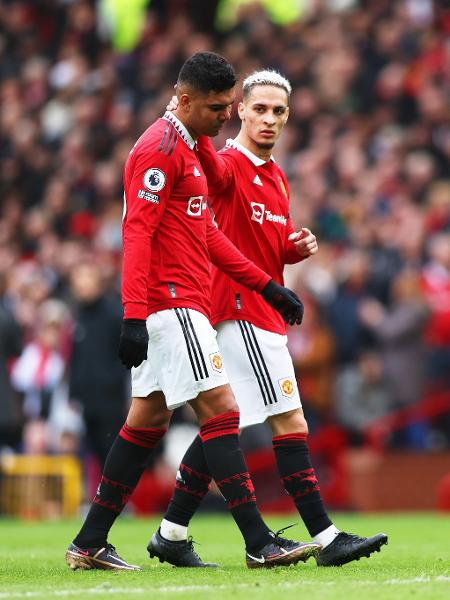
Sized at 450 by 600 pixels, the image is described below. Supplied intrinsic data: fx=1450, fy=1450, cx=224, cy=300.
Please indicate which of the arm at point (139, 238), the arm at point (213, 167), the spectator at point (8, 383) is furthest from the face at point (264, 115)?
the spectator at point (8, 383)

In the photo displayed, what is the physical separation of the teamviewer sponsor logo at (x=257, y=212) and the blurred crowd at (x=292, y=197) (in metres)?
5.95

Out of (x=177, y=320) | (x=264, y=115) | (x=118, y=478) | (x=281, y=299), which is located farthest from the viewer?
(x=264, y=115)

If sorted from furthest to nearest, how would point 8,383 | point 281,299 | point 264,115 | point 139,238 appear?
point 8,383, point 264,115, point 281,299, point 139,238

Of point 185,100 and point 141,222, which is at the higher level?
point 185,100

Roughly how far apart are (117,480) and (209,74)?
Result: 2003 millimetres

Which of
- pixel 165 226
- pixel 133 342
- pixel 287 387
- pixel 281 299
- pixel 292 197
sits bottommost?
pixel 287 387

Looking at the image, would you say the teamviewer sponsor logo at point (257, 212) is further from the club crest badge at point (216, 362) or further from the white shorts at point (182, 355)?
the club crest badge at point (216, 362)

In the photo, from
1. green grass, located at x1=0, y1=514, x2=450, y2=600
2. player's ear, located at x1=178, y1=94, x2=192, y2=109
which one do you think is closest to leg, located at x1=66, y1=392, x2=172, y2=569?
green grass, located at x1=0, y1=514, x2=450, y2=600

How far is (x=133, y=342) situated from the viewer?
652 cm

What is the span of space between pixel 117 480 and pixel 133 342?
870mm

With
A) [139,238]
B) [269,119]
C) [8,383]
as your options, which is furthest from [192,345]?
[8,383]

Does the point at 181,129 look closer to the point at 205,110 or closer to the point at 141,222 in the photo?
the point at 205,110

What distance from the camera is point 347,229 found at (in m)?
15.9

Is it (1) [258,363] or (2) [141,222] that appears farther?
(1) [258,363]
